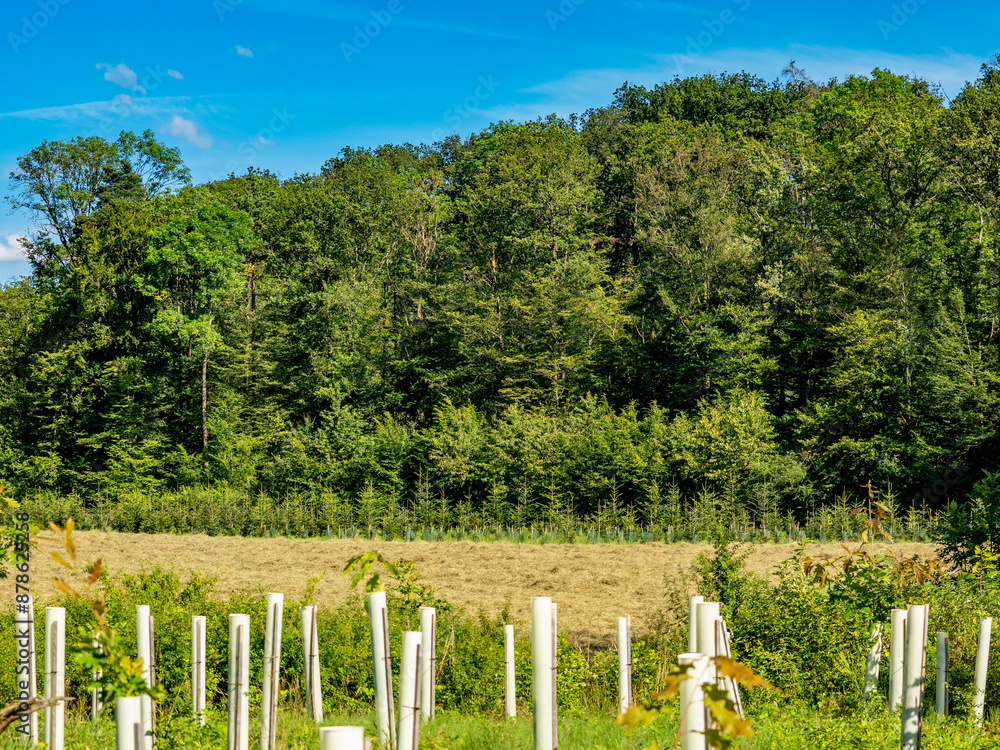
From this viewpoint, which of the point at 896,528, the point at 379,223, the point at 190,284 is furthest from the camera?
the point at 379,223

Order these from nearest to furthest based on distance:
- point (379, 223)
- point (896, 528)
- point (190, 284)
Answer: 1. point (896, 528)
2. point (190, 284)
3. point (379, 223)

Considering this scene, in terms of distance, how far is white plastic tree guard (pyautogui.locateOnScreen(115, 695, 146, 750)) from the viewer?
306cm

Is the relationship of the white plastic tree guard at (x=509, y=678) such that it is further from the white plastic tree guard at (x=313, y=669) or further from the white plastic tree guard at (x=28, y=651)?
the white plastic tree guard at (x=28, y=651)

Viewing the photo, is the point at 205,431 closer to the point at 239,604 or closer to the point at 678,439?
the point at 678,439

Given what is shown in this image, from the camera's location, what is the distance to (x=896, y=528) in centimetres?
2398

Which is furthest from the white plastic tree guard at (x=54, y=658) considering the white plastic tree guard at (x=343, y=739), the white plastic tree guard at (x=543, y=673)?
the white plastic tree guard at (x=343, y=739)

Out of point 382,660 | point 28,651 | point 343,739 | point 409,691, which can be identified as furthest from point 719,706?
point 28,651

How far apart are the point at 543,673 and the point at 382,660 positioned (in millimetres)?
1294

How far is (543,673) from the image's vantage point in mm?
3461

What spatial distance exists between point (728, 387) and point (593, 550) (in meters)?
12.9

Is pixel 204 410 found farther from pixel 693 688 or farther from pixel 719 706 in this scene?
pixel 719 706

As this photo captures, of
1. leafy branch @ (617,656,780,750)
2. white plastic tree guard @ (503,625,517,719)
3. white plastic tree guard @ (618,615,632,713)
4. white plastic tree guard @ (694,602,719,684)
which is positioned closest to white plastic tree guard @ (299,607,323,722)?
white plastic tree guard @ (503,625,517,719)

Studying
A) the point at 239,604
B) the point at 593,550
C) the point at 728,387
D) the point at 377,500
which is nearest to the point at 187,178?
the point at 377,500

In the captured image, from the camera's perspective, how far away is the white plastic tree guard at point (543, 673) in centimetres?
343
